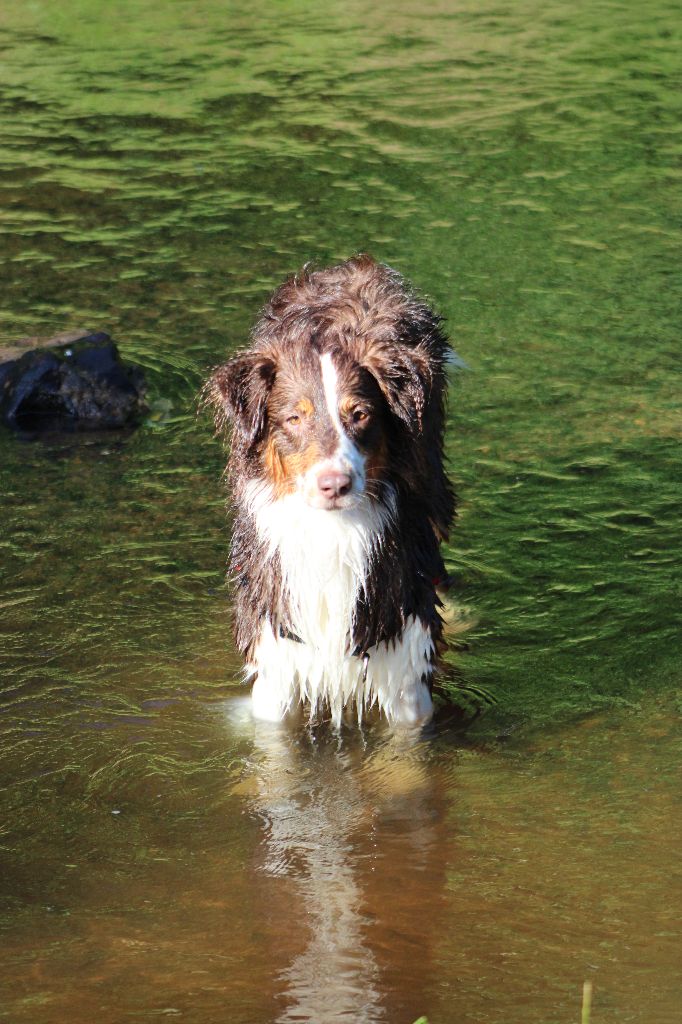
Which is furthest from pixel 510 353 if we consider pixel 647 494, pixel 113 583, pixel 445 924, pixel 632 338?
pixel 445 924

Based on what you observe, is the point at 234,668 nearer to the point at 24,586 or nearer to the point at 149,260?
the point at 24,586

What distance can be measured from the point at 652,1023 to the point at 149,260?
7.36 metres

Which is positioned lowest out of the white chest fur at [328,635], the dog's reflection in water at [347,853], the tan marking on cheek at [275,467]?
the dog's reflection in water at [347,853]

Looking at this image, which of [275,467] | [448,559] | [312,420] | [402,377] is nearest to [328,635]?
[275,467]

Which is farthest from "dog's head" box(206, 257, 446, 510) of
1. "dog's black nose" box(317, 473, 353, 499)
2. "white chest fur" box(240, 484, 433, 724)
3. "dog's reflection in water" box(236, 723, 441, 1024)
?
"dog's reflection in water" box(236, 723, 441, 1024)

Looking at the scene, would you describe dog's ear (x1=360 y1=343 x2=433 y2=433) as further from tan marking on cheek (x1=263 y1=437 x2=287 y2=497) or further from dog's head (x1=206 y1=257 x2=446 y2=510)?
tan marking on cheek (x1=263 y1=437 x2=287 y2=497)

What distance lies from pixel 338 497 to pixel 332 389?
1.32 feet

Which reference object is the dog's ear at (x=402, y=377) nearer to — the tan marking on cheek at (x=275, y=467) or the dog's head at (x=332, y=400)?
the dog's head at (x=332, y=400)

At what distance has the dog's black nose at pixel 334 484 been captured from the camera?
15.0ft

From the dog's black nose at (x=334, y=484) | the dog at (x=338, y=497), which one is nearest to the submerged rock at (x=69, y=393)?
the dog at (x=338, y=497)

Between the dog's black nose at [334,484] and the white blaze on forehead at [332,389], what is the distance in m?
0.21

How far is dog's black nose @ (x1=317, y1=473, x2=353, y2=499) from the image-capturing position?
15.0ft

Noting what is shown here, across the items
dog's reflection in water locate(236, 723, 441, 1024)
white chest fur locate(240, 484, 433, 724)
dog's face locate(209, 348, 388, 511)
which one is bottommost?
dog's reflection in water locate(236, 723, 441, 1024)

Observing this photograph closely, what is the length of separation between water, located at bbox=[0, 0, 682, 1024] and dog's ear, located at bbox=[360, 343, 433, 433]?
1462 millimetres
